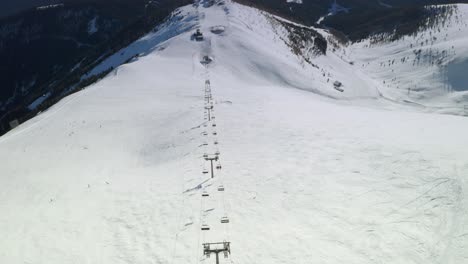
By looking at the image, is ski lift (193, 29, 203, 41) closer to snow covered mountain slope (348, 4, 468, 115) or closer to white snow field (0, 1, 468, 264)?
snow covered mountain slope (348, 4, 468, 115)

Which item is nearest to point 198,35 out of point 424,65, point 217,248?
point 424,65

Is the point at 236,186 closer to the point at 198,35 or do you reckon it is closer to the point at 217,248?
the point at 217,248

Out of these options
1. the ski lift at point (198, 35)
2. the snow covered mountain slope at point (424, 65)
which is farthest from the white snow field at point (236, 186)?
the ski lift at point (198, 35)

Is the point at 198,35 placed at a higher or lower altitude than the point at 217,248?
higher

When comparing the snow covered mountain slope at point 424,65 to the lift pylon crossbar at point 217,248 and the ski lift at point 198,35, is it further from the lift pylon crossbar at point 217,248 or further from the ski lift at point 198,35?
the lift pylon crossbar at point 217,248

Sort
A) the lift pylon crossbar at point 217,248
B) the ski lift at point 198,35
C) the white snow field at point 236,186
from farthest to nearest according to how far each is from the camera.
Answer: the ski lift at point 198,35, the white snow field at point 236,186, the lift pylon crossbar at point 217,248

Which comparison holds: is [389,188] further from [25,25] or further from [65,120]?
[25,25]

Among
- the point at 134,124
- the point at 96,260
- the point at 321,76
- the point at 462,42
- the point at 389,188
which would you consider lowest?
the point at 96,260

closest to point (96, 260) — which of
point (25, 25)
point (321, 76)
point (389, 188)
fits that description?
point (389, 188)

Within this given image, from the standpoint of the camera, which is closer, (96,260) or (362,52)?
(96,260)
